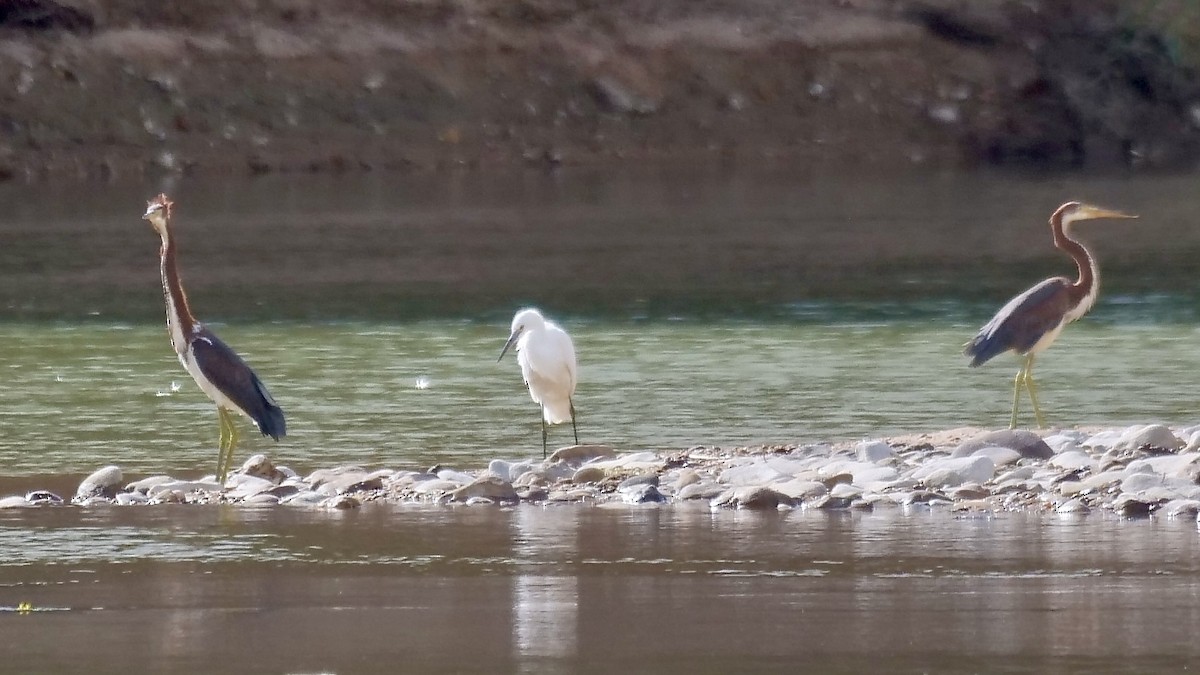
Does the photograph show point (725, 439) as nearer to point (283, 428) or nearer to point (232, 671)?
point (283, 428)

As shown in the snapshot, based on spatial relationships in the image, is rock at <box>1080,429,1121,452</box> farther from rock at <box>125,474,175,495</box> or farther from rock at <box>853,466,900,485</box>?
rock at <box>125,474,175,495</box>

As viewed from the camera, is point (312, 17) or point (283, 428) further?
point (312, 17)

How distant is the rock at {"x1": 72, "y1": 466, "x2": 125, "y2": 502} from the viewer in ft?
41.1

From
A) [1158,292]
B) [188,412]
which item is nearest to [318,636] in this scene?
[188,412]

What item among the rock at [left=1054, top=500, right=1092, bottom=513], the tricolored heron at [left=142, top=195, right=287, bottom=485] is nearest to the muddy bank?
the tricolored heron at [left=142, top=195, right=287, bottom=485]

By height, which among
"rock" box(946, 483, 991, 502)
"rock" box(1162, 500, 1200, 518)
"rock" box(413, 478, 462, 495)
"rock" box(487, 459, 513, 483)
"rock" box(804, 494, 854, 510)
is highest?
"rock" box(487, 459, 513, 483)

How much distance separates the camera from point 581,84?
2066 inches

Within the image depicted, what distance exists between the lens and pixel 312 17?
174ft

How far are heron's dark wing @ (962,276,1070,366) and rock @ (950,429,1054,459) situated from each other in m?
1.73

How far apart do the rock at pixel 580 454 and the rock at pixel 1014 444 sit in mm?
1832

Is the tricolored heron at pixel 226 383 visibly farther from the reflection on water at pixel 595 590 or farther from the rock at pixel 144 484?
the reflection on water at pixel 595 590

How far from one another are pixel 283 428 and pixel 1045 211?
84.1ft

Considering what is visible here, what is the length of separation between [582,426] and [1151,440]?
4.13m

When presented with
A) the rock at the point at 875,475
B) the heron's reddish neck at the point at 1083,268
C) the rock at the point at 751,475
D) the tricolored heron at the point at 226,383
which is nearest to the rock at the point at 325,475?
the tricolored heron at the point at 226,383
